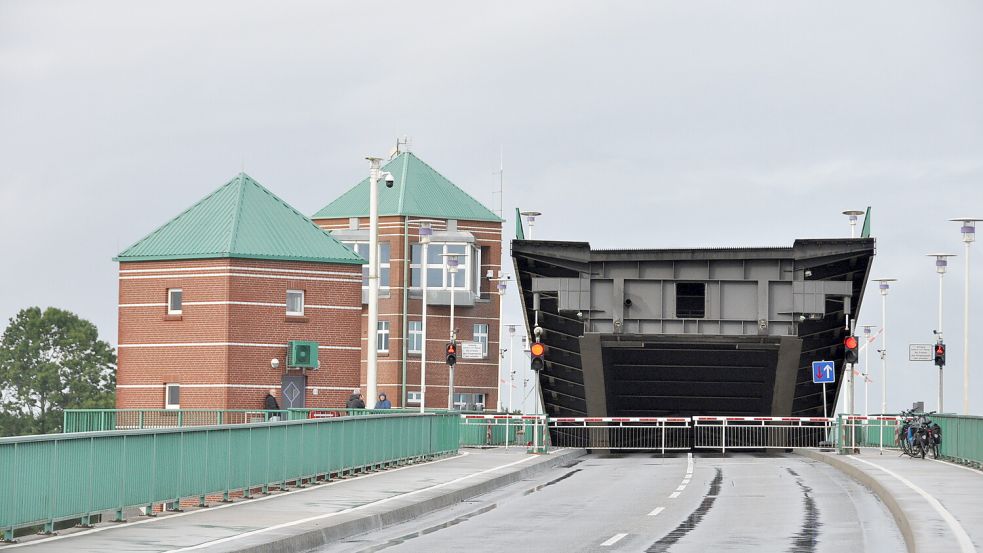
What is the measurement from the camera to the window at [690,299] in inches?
1668

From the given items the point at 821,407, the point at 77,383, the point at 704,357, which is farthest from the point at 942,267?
the point at 77,383

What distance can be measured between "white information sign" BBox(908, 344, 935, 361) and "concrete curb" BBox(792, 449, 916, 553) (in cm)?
1472

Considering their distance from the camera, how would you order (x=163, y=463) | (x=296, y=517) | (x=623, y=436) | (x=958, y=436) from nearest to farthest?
(x=296, y=517) → (x=163, y=463) → (x=958, y=436) → (x=623, y=436)

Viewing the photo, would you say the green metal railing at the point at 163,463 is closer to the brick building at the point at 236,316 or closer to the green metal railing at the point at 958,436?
the green metal railing at the point at 958,436

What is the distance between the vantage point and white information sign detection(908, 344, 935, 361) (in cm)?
5347

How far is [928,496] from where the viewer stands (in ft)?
69.8

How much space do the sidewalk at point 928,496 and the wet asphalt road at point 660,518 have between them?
283mm

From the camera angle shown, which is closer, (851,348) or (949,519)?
(949,519)

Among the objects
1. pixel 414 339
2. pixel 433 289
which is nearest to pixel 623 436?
pixel 433 289

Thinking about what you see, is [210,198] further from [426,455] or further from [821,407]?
[426,455]

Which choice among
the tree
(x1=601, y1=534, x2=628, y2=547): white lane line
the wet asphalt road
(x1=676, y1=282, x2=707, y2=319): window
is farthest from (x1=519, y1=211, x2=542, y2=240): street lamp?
the tree

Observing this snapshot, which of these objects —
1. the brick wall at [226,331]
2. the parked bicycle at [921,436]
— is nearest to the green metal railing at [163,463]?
the parked bicycle at [921,436]

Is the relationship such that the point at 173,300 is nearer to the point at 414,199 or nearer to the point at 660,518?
the point at 414,199

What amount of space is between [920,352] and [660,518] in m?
36.7
